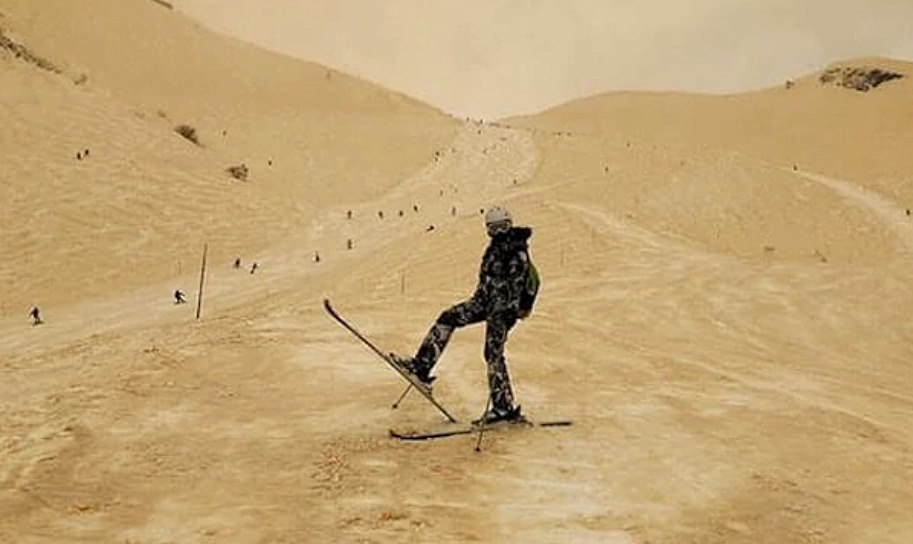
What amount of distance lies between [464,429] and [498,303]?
107 cm

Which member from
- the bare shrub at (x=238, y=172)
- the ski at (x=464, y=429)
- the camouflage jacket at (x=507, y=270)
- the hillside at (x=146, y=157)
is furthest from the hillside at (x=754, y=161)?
the camouflage jacket at (x=507, y=270)

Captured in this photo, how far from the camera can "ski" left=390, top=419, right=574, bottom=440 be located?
870 centimetres

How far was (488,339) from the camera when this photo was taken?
357 inches

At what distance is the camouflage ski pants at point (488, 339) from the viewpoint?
903cm

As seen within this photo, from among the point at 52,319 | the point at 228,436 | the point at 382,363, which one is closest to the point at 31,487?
the point at 228,436

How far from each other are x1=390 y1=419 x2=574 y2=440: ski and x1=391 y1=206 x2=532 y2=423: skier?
64mm

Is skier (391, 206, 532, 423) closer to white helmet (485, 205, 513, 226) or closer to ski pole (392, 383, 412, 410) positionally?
white helmet (485, 205, 513, 226)

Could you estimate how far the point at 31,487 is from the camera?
7254 millimetres

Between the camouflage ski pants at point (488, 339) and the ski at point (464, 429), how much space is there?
0.17 metres

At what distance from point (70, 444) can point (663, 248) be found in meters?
16.9

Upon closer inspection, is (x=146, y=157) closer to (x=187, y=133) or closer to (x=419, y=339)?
(x=187, y=133)

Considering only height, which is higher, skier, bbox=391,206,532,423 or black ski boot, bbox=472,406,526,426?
skier, bbox=391,206,532,423

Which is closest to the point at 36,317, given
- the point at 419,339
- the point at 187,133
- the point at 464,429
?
the point at 419,339

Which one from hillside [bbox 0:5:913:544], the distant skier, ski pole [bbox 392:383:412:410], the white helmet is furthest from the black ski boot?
the distant skier
